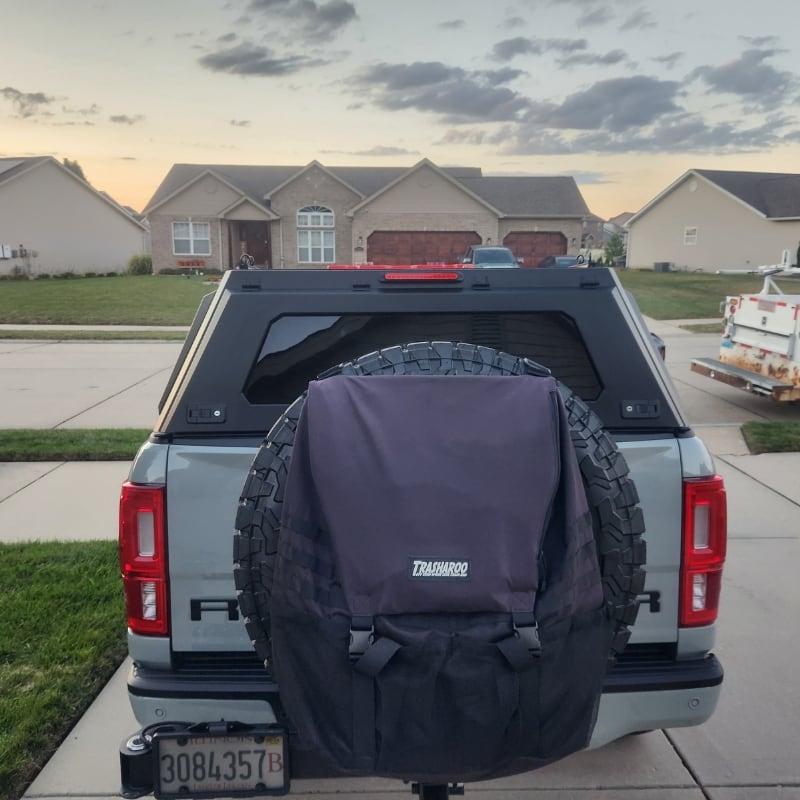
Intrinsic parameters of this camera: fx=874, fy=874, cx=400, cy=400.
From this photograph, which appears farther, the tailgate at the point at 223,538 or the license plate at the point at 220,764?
the tailgate at the point at 223,538

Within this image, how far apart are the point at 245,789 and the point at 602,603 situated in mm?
1137

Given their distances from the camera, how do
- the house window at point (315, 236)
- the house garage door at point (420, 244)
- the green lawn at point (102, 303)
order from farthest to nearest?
the house window at point (315, 236)
the house garage door at point (420, 244)
the green lawn at point (102, 303)

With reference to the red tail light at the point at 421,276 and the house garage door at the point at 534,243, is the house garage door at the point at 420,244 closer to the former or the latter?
the house garage door at the point at 534,243

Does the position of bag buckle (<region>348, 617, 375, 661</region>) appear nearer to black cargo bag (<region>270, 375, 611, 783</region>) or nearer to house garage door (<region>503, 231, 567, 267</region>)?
black cargo bag (<region>270, 375, 611, 783</region>)

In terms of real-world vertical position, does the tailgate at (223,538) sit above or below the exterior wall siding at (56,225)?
below

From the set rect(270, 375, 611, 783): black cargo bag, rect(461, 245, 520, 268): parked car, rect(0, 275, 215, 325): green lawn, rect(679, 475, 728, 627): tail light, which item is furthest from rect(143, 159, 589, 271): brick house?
rect(270, 375, 611, 783): black cargo bag

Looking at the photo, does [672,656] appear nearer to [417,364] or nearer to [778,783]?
[778,783]

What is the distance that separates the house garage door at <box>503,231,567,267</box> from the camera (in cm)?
4941

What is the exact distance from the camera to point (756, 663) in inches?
171

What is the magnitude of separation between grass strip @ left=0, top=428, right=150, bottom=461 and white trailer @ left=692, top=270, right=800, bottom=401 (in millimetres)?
6957

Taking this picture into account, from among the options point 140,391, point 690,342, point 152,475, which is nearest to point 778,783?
point 152,475

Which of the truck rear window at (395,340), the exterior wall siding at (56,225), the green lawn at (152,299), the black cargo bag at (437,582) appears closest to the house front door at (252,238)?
the exterior wall siding at (56,225)

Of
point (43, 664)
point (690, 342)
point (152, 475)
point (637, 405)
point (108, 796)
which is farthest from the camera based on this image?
point (690, 342)

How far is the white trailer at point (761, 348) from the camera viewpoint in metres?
9.85
